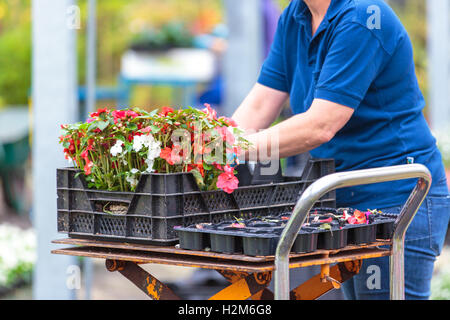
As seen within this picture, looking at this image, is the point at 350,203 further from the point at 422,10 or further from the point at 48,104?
the point at 422,10

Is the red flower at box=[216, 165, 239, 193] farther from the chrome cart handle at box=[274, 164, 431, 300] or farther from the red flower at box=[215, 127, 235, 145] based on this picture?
the chrome cart handle at box=[274, 164, 431, 300]

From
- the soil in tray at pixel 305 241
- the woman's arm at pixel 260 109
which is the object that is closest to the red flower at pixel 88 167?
the soil in tray at pixel 305 241

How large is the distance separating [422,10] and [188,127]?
51.0 feet

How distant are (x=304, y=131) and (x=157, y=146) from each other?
0.50 m

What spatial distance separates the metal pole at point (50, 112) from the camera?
3.91m

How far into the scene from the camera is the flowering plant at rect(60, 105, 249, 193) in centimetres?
223

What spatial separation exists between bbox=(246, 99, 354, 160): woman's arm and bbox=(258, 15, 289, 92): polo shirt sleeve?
51 centimetres

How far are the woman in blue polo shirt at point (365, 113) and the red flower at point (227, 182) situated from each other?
0.22 m

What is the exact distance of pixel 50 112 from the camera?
12.9ft

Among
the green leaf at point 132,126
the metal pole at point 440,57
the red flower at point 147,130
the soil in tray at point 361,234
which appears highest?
the metal pole at point 440,57

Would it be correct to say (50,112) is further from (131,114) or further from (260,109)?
(131,114)

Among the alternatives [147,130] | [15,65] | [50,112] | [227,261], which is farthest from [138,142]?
[15,65]

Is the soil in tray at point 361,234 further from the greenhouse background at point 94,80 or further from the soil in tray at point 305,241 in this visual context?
the greenhouse background at point 94,80

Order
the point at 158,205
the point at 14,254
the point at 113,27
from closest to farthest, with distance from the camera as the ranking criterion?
the point at 158,205 → the point at 14,254 → the point at 113,27
